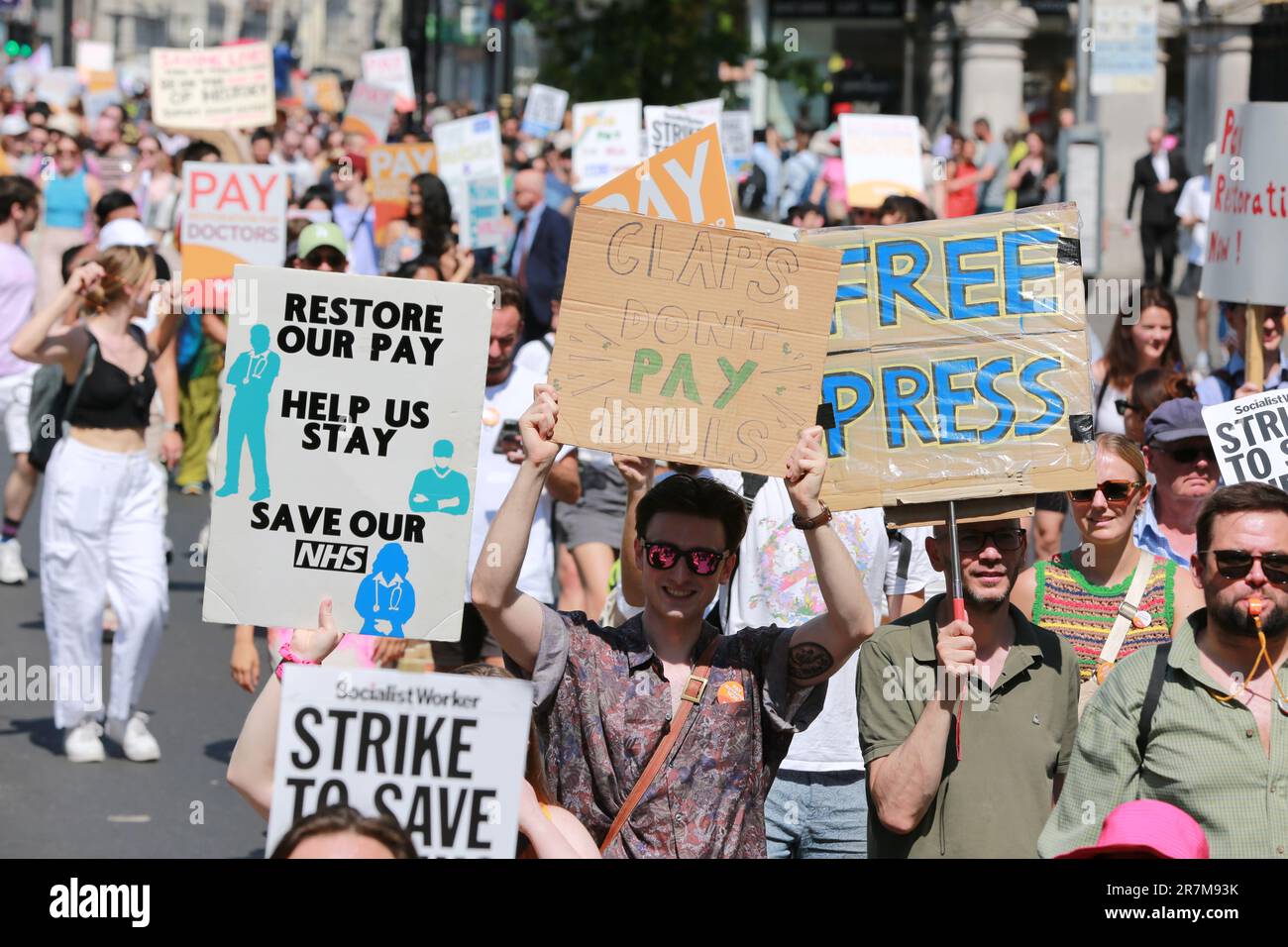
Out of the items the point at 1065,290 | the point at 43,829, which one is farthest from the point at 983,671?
the point at 43,829

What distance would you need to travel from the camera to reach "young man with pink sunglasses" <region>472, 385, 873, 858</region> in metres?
4.30

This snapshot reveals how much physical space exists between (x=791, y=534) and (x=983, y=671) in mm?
1299

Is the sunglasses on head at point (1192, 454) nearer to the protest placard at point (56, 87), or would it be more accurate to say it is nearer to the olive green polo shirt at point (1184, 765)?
the olive green polo shirt at point (1184, 765)

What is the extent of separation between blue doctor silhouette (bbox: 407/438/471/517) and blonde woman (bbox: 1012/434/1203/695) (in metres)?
1.60

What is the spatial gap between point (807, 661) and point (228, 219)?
7220 millimetres

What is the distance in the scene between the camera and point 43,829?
7.54 m

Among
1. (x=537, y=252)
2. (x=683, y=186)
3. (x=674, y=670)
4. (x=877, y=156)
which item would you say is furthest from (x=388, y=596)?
(x=877, y=156)

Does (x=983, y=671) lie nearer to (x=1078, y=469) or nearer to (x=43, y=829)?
(x=1078, y=469)

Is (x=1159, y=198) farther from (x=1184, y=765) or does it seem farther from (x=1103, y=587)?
(x=1184, y=765)

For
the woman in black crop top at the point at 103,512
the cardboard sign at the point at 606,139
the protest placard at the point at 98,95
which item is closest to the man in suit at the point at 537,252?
the cardboard sign at the point at 606,139

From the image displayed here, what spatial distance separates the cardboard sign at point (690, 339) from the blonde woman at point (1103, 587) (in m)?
0.99

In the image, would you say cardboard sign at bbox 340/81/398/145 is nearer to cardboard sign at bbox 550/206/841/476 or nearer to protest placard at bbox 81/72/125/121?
protest placard at bbox 81/72/125/121

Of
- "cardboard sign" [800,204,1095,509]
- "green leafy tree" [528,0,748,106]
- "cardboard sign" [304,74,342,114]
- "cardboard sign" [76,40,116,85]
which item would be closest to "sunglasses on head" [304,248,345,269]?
"cardboard sign" [800,204,1095,509]
